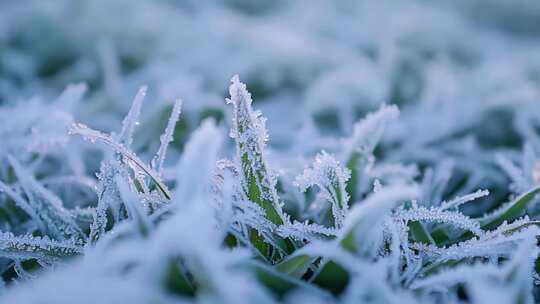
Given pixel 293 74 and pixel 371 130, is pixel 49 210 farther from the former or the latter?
pixel 293 74

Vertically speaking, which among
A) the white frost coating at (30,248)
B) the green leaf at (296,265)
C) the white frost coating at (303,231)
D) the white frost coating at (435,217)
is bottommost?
the white frost coating at (30,248)

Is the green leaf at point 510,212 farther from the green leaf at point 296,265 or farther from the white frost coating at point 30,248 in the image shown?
the white frost coating at point 30,248

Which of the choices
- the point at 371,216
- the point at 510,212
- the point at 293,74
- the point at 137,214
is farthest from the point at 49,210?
the point at 293,74

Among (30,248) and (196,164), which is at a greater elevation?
(196,164)

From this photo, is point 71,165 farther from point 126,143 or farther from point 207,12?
point 207,12

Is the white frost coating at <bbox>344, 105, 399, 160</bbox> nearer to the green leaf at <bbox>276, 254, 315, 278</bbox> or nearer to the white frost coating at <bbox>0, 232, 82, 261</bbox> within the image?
the green leaf at <bbox>276, 254, 315, 278</bbox>

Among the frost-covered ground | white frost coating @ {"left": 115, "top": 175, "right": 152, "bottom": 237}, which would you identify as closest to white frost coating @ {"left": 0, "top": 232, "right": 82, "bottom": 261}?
the frost-covered ground

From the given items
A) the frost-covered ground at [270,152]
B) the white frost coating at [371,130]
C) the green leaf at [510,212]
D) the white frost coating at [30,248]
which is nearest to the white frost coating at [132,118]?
the frost-covered ground at [270,152]
